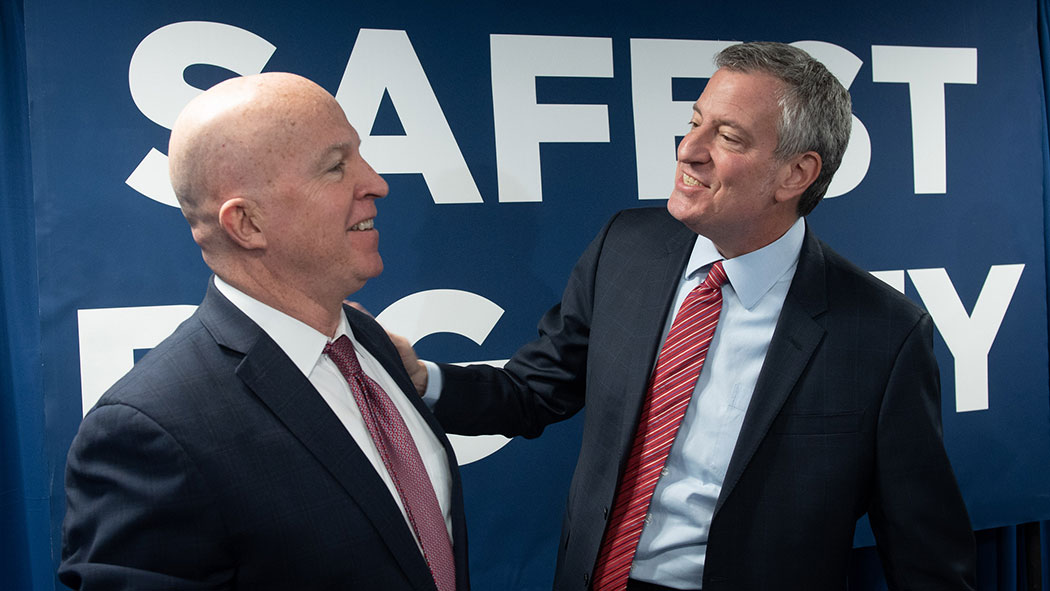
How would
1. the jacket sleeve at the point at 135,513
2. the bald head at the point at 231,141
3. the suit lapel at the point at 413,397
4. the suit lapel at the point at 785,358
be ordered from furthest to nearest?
the suit lapel at the point at 785,358 → the suit lapel at the point at 413,397 → the bald head at the point at 231,141 → the jacket sleeve at the point at 135,513

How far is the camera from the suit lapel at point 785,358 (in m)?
1.42

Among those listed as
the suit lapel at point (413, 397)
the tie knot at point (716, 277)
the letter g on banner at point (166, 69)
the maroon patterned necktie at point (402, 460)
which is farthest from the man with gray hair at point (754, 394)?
the letter g on banner at point (166, 69)

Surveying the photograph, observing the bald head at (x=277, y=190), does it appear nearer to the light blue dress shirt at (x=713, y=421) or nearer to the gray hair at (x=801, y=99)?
the light blue dress shirt at (x=713, y=421)

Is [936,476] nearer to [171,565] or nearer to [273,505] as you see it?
[273,505]

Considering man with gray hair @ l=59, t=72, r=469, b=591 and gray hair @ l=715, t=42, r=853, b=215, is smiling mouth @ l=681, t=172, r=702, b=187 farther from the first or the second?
man with gray hair @ l=59, t=72, r=469, b=591

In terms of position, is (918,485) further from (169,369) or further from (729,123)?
(169,369)

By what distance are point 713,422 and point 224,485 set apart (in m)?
0.93

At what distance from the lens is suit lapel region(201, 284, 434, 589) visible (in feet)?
3.38

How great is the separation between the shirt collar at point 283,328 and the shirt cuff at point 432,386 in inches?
19.4

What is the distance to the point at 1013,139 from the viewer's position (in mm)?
2838

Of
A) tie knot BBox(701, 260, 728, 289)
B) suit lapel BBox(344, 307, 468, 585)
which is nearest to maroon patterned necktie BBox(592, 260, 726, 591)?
tie knot BBox(701, 260, 728, 289)

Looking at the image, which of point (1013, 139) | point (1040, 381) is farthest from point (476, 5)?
point (1040, 381)

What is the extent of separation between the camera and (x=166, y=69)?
6.63ft

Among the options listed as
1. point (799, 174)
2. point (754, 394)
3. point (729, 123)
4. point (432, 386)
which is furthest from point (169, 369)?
point (799, 174)
